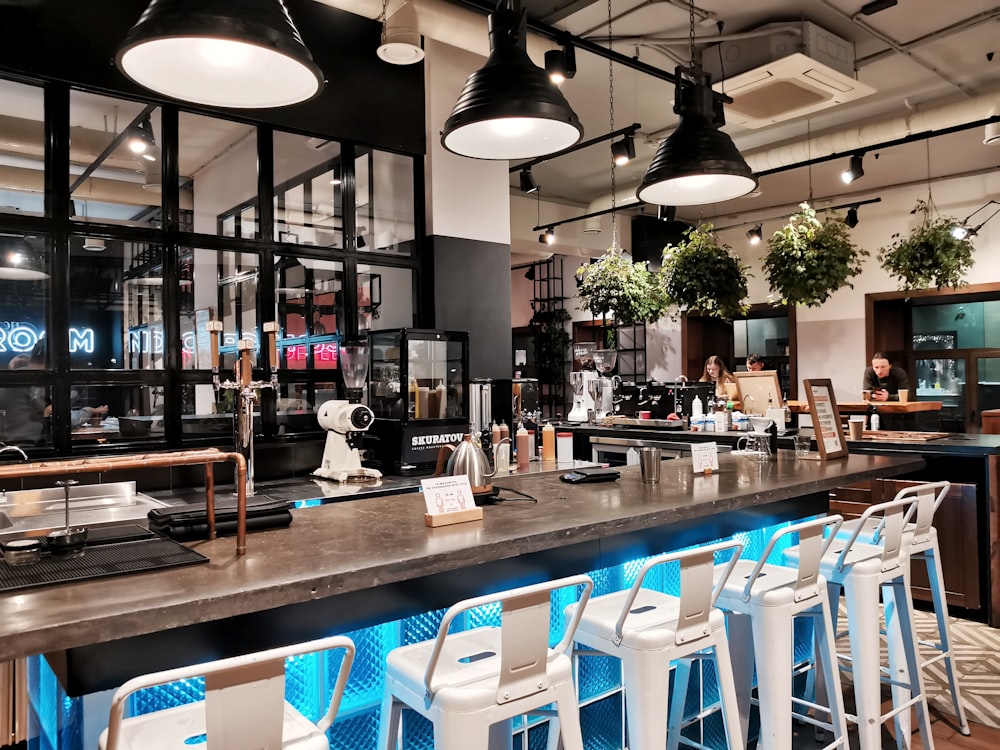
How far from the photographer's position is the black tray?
1501 millimetres

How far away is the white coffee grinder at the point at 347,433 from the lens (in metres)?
3.61

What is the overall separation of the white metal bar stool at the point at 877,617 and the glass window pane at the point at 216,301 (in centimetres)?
281

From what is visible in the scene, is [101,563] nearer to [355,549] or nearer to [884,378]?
[355,549]

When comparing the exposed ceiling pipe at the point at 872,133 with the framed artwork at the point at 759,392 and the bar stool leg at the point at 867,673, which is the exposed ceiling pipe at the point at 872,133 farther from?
the bar stool leg at the point at 867,673

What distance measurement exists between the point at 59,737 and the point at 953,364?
32.9 feet

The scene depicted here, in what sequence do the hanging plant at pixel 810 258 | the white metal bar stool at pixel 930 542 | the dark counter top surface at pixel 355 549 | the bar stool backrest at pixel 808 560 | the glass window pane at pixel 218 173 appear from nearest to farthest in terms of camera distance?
1. the dark counter top surface at pixel 355 549
2. the bar stool backrest at pixel 808 560
3. the white metal bar stool at pixel 930 542
4. the glass window pane at pixel 218 173
5. the hanging plant at pixel 810 258

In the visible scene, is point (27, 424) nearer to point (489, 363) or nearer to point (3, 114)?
point (3, 114)

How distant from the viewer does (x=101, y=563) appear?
1.62 meters

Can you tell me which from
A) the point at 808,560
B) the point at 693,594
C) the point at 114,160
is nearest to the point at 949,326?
the point at 808,560

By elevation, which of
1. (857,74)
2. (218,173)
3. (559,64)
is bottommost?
(218,173)

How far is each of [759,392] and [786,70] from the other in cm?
237

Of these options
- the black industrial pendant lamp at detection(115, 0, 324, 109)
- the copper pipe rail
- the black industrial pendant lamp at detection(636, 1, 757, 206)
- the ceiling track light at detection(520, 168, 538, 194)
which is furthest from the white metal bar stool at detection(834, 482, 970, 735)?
the ceiling track light at detection(520, 168, 538, 194)

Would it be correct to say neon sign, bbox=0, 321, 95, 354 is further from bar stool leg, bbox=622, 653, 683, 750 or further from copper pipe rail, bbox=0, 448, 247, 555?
bar stool leg, bbox=622, 653, 683, 750

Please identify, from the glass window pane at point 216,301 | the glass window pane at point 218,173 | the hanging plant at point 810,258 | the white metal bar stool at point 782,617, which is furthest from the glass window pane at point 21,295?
the hanging plant at point 810,258
